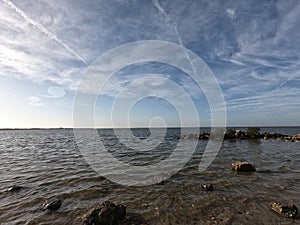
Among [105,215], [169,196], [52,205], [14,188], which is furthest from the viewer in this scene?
[14,188]

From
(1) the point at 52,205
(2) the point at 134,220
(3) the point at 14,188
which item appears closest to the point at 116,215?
(2) the point at 134,220

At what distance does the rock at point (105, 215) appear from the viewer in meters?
6.92

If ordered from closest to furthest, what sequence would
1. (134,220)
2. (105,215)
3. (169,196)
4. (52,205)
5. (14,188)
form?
(105,215), (134,220), (52,205), (169,196), (14,188)

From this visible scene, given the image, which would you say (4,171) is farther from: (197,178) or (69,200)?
(197,178)

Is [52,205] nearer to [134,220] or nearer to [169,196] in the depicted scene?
[134,220]

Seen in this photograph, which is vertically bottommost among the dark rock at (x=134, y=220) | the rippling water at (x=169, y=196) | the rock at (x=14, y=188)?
the dark rock at (x=134, y=220)

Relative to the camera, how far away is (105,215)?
7.08 m

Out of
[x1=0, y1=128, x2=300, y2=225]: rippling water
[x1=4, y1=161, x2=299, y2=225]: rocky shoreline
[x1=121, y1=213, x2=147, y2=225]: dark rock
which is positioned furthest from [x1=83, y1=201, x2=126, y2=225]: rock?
[x1=0, y1=128, x2=300, y2=225]: rippling water

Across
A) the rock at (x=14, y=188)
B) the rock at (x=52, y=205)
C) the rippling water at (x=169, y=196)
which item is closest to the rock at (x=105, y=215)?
the rippling water at (x=169, y=196)

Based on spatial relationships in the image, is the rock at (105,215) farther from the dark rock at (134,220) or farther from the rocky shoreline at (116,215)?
the dark rock at (134,220)

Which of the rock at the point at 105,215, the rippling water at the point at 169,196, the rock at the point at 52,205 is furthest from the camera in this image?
the rock at the point at 52,205

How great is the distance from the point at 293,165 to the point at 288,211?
1143 cm

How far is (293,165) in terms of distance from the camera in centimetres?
1636

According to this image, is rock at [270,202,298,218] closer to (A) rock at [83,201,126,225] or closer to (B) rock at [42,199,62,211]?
(A) rock at [83,201,126,225]
